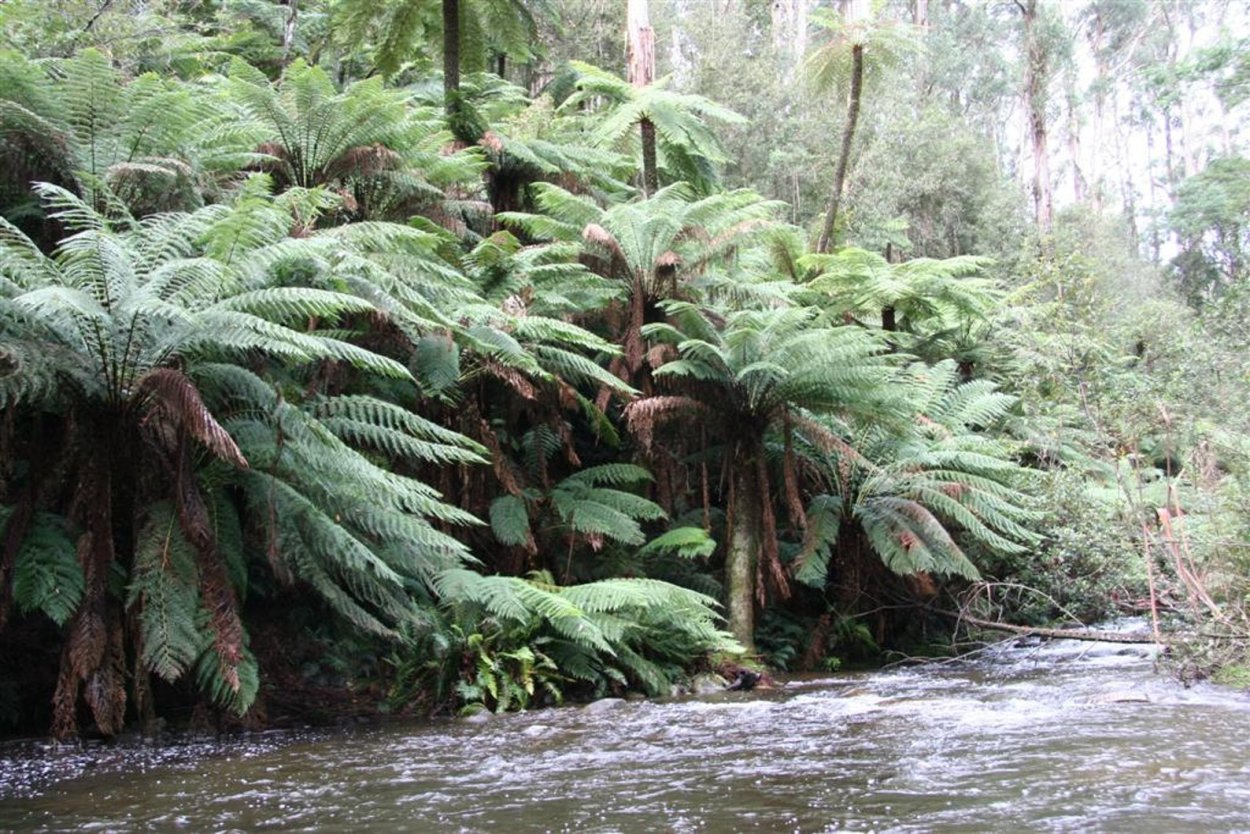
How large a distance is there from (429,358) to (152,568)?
90.1 inches

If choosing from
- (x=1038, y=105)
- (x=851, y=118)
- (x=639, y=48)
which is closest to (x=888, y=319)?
(x=851, y=118)

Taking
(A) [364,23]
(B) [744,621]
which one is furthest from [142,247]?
(A) [364,23]

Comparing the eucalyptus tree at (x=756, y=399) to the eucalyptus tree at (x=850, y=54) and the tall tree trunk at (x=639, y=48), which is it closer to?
the tall tree trunk at (x=639, y=48)

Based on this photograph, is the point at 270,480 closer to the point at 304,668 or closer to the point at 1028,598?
the point at 304,668

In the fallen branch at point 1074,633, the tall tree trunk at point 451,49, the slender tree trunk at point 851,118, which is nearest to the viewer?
the fallen branch at point 1074,633

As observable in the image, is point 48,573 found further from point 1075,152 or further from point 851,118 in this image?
point 1075,152

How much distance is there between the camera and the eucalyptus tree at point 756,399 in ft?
22.6

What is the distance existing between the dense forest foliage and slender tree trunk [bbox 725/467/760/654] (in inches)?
1.1

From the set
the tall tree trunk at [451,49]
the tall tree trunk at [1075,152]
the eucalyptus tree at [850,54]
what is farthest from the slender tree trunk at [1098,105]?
the tall tree trunk at [451,49]

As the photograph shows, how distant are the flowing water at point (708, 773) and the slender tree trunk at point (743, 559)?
6.60 feet

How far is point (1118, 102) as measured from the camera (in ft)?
140

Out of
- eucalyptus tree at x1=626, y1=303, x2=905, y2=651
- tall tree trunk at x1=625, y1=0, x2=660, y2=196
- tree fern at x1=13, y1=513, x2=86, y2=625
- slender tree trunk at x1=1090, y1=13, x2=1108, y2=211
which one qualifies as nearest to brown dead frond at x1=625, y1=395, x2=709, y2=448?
eucalyptus tree at x1=626, y1=303, x2=905, y2=651

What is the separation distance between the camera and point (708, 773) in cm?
335

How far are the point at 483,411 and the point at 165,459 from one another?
9.22ft
